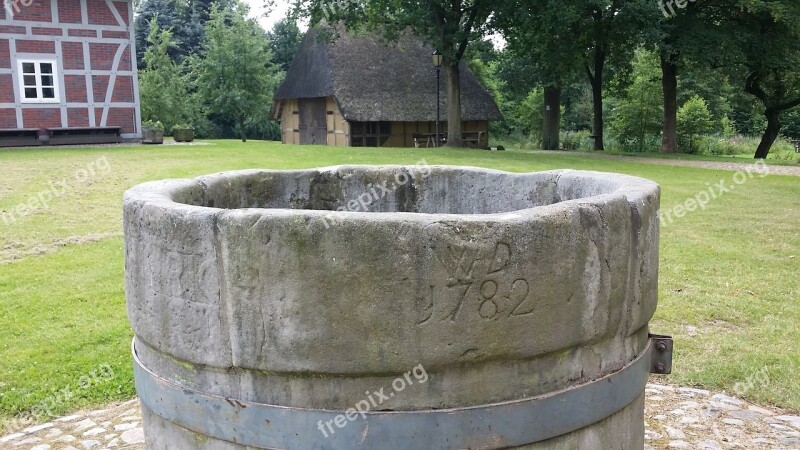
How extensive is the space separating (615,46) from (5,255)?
20992 mm

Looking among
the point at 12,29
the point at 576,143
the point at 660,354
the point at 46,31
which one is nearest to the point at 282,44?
the point at 576,143

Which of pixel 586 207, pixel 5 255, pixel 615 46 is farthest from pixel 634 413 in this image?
pixel 615 46

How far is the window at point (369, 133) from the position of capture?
30.1m

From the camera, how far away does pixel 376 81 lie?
101 feet

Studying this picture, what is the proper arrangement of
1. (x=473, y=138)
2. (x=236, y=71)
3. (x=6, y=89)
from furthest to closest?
(x=236, y=71) < (x=473, y=138) < (x=6, y=89)

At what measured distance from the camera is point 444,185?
4.88 meters

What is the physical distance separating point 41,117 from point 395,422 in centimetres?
2445

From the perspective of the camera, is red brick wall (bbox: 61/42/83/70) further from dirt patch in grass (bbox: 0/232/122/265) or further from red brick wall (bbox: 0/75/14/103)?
dirt patch in grass (bbox: 0/232/122/265)

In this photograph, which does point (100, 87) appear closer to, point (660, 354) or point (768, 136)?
point (768, 136)

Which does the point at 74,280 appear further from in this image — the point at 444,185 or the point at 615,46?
the point at 615,46

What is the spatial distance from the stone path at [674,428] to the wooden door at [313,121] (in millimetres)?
27670

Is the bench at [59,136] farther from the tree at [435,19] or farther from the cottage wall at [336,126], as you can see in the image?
the cottage wall at [336,126]

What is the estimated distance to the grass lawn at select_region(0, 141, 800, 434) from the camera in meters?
5.26

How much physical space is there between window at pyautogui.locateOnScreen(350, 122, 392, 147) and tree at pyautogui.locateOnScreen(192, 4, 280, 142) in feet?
29.9
